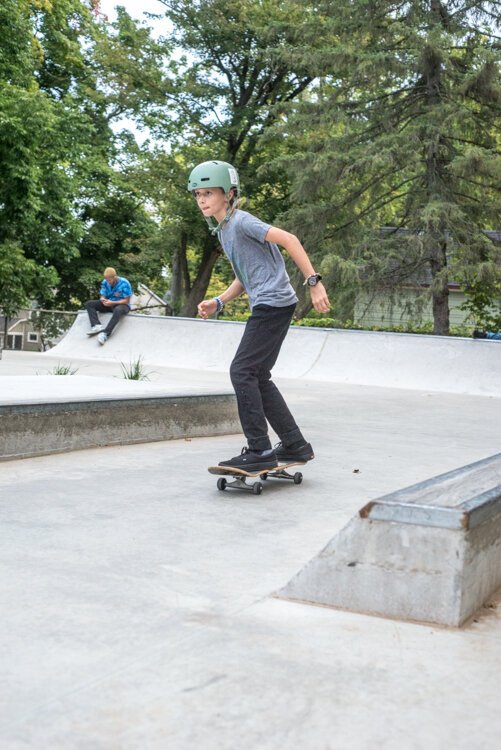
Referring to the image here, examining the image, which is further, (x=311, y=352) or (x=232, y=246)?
(x=311, y=352)

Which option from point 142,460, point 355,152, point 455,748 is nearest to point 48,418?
point 142,460

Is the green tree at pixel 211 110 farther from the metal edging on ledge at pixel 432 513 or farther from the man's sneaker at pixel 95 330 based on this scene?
the metal edging on ledge at pixel 432 513

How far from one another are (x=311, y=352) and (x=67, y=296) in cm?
2280

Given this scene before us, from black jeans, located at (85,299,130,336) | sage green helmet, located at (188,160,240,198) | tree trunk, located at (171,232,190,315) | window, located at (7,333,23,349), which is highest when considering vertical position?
tree trunk, located at (171,232,190,315)

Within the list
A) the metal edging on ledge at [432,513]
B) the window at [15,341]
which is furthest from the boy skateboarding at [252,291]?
the window at [15,341]

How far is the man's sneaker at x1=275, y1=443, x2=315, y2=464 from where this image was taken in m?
5.55

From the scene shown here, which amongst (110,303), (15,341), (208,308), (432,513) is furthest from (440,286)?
(432,513)

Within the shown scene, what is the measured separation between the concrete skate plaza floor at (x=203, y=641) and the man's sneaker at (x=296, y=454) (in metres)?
0.31

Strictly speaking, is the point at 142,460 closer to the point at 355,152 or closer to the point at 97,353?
the point at 97,353

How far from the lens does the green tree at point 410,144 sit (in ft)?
75.0

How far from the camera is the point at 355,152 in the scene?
23.7m

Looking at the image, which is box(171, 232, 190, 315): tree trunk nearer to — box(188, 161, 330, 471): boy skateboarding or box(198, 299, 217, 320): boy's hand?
box(198, 299, 217, 320): boy's hand

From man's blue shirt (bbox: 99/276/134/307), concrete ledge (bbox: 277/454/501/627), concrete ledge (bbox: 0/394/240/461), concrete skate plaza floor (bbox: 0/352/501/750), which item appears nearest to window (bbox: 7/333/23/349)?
man's blue shirt (bbox: 99/276/134/307)

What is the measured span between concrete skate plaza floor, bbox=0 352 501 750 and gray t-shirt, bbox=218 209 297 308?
1178 mm
